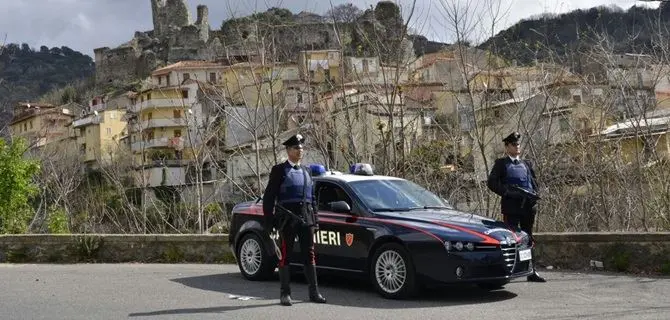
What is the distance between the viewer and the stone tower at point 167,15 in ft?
418

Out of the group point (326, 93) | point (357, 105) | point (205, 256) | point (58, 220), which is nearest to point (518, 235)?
point (205, 256)

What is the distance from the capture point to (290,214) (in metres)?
8.95

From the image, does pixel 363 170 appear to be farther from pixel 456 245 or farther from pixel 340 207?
pixel 456 245

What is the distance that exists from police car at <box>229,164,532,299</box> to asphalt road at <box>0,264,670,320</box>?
29 cm

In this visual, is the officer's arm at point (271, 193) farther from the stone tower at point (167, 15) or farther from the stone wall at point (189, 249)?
the stone tower at point (167, 15)

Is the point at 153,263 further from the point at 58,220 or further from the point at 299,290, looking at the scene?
the point at 58,220

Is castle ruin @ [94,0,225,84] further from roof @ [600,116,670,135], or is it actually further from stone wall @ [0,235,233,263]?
stone wall @ [0,235,233,263]

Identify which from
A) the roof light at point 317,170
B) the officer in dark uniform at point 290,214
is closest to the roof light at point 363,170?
the roof light at point 317,170

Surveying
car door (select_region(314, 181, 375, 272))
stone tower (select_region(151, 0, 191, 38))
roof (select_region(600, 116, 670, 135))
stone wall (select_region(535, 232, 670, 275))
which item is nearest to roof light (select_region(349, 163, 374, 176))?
car door (select_region(314, 181, 375, 272))

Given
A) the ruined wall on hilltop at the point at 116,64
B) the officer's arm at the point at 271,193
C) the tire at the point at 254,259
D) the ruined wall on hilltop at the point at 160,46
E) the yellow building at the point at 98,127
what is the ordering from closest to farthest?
the officer's arm at the point at 271,193
the tire at the point at 254,259
the yellow building at the point at 98,127
the ruined wall on hilltop at the point at 160,46
the ruined wall on hilltop at the point at 116,64

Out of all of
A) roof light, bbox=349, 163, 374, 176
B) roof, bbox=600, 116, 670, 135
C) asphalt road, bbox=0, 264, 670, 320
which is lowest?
asphalt road, bbox=0, 264, 670, 320

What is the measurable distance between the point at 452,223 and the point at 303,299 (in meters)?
1.90

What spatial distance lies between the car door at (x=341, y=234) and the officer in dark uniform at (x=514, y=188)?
201 cm

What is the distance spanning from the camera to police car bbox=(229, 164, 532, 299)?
8852 mm
